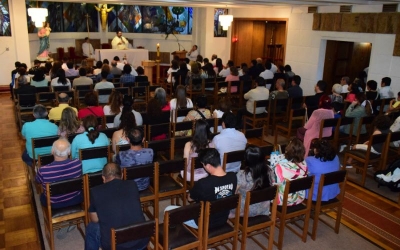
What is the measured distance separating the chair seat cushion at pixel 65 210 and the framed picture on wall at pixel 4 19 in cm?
933

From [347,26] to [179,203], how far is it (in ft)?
24.1

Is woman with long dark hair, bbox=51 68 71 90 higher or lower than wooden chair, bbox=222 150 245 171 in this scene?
higher

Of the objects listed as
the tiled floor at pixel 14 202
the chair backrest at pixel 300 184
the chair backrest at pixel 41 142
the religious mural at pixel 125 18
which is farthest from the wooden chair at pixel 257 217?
the religious mural at pixel 125 18

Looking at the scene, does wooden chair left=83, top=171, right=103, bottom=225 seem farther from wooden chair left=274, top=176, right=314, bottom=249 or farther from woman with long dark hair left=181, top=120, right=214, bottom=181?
wooden chair left=274, top=176, right=314, bottom=249

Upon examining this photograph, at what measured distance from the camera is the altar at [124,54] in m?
13.5

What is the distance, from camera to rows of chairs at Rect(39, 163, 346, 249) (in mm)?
2896

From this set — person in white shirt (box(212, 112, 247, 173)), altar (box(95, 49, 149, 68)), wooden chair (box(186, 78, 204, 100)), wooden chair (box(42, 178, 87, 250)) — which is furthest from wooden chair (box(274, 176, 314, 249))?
altar (box(95, 49, 149, 68))


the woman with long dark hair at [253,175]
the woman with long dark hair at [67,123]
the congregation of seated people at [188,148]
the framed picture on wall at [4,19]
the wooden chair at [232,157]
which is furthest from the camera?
the framed picture on wall at [4,19]

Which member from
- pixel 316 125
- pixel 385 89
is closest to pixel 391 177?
pixel 316 125

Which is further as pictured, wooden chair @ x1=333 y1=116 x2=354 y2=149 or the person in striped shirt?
wooden chair @ x1=333 y1=116 x2=354 y2=149

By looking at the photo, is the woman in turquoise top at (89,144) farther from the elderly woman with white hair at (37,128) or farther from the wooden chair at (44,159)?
the elderly woman with white hair at (37,128)

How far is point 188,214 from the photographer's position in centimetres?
295

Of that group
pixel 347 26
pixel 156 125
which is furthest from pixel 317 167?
pixel 347 26

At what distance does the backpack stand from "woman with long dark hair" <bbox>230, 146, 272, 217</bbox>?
2.51m
